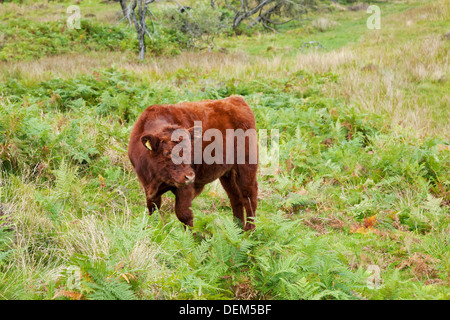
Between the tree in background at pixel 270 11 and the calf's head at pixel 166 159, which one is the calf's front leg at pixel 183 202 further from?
the tree in background at pixel 270 11

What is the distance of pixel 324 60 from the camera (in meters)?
14.0

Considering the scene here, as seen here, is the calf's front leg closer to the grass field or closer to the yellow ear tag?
the grass field

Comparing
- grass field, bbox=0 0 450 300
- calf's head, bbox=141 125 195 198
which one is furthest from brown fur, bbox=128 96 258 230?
grass field, bbox=0 0 450 300

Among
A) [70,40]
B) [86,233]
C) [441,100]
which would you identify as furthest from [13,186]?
[70,40]

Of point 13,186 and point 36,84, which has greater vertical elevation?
point 36,84

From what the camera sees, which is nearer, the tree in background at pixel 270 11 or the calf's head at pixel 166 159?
the calf's head at pixel 166 159

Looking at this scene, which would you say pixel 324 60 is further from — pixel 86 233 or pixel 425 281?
pixel 86 233

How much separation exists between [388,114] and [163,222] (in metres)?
6.68

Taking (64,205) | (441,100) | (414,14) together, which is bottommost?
(64,205)

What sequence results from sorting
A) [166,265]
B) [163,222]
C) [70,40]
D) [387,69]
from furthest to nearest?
[70,40]
[387,69]
[163,222]
[166,265]

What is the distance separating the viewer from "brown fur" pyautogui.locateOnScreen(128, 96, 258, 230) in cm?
422

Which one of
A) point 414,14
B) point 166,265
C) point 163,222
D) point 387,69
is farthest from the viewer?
point 414,14

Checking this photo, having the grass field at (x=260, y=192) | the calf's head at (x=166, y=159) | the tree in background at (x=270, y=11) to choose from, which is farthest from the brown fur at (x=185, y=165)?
the tree in background at (x=270, y=11)

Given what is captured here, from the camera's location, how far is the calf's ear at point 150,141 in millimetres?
4127
